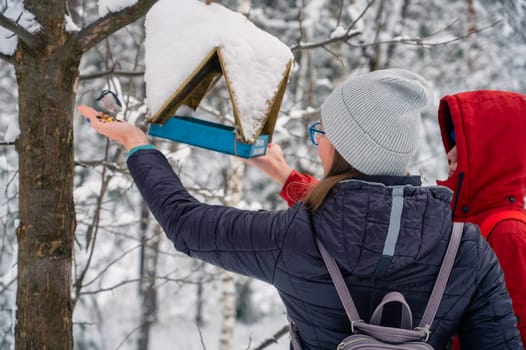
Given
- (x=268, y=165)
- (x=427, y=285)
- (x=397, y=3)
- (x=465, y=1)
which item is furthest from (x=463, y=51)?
(x=427, y=285)

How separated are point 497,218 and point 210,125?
3.47 feet

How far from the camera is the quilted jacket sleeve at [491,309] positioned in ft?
4.77

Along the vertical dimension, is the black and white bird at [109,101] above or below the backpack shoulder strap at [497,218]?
above

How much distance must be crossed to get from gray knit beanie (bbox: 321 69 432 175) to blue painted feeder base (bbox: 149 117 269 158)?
474mm

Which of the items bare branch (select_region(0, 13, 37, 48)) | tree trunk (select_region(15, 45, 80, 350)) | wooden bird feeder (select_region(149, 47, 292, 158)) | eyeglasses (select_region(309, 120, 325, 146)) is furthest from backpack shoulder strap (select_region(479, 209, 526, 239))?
bare branch (select_region(0, 13, 37, 48))

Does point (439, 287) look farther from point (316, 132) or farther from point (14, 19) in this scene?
point (14, 19)

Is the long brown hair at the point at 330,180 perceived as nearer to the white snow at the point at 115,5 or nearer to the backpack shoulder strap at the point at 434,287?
the backpack shoulder strap at the point at 434,287

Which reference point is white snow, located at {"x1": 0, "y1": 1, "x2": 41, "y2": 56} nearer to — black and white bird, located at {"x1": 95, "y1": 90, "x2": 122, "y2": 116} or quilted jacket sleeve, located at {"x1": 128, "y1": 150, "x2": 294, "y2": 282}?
black and white bird, located at {"x1": 95, "y1": 90, "x2": 122, "y2": 116}

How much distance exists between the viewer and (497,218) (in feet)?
5.83

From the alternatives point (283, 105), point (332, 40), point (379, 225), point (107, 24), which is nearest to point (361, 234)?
point (379, 225)

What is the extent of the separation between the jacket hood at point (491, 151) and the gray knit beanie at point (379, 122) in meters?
0.46

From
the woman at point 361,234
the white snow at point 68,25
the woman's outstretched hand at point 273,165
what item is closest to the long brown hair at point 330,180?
the woman at point 361,234

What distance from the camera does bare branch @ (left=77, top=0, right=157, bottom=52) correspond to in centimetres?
175

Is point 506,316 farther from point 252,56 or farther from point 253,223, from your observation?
point 252,56
